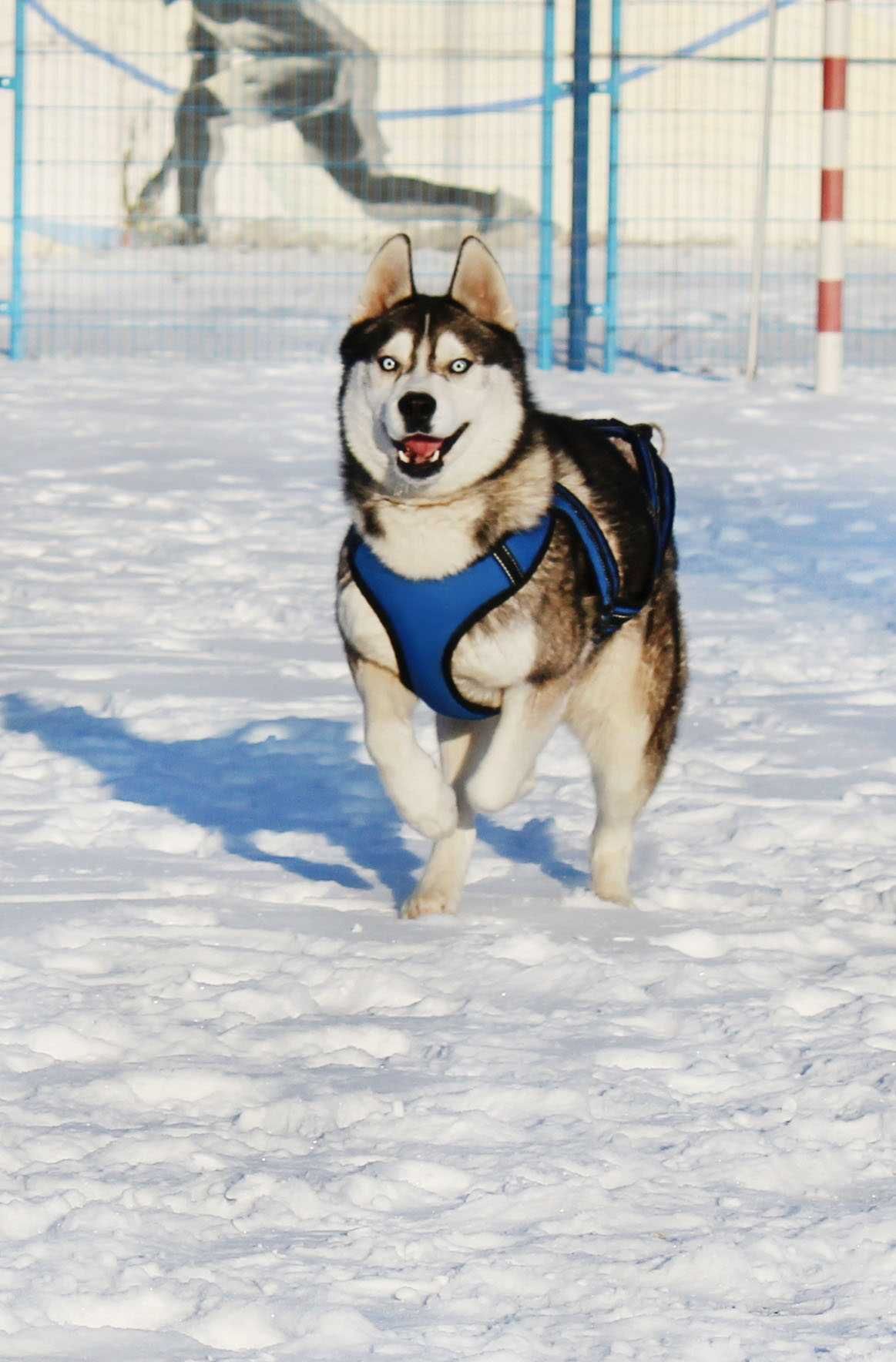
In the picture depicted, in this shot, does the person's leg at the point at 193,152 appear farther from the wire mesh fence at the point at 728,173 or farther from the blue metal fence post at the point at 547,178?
the wire mesh fence at the point at 728,173

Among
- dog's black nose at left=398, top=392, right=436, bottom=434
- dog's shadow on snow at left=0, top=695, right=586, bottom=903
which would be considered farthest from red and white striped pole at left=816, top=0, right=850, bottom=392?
dog's black nose at left=398, top=392, right=436, bottom=434

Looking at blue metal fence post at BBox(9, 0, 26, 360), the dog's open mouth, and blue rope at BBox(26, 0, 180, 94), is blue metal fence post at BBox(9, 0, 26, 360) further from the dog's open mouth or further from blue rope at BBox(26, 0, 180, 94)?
the dog's open mouth

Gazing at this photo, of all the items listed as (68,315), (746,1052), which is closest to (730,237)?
(68,315)

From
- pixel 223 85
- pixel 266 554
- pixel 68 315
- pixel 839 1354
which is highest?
pixel 223 85

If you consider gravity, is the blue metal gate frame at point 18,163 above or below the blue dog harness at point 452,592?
above

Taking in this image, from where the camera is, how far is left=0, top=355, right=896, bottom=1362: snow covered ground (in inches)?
93.0

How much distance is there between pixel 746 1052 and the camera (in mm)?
3174

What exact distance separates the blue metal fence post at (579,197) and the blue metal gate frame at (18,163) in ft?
9.01

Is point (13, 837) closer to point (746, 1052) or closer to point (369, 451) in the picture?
point (369, 451)

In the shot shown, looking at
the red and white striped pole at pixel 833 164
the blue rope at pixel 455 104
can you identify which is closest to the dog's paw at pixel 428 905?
the red and white striped pole at pixel 833 164

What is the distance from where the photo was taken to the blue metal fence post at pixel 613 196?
34.7 ft

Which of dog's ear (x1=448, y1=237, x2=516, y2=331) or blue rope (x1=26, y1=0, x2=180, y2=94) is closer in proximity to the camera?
dog's ear (x1=448, y1=237, x2=516, y2=331)

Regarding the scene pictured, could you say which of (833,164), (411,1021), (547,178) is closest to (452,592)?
(411,1021)

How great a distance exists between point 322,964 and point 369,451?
2.80 feet
